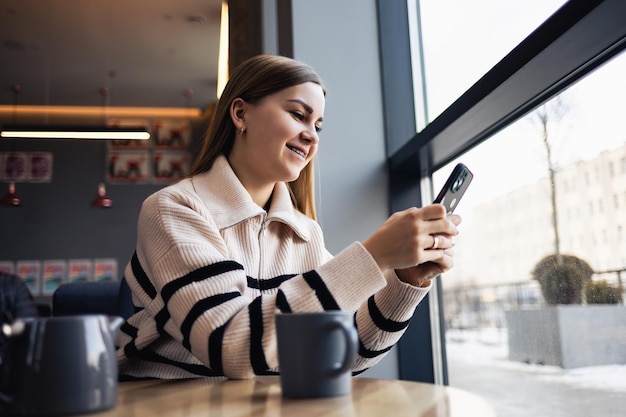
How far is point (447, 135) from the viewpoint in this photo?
5.55ft

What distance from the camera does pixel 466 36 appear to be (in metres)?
1.90

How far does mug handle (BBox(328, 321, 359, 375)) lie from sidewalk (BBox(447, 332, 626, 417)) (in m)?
0.54

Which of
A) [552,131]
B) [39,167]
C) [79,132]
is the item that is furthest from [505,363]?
[39,167]

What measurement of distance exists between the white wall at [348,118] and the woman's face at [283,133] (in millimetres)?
809

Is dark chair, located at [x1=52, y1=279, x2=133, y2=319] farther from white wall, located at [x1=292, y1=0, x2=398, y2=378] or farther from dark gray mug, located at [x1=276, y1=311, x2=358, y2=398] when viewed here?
dark gray mug, located at [x1=276, y1=311, x2=358, y2=398]

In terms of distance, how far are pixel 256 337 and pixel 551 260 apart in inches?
33.3

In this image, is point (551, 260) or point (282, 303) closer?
point (282, 303)

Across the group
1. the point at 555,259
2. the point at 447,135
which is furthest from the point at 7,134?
the point at 555,259

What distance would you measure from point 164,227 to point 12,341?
0.46 m

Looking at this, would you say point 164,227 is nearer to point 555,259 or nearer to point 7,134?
point 555,259

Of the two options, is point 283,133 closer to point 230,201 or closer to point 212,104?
point 230,201

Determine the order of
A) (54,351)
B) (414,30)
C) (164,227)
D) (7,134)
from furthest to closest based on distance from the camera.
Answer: (7,134) → (414,30) → (164,227) → (54,351)

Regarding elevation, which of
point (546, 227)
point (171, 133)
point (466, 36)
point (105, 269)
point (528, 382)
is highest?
point (171, 133)

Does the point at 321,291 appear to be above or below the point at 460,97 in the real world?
below
